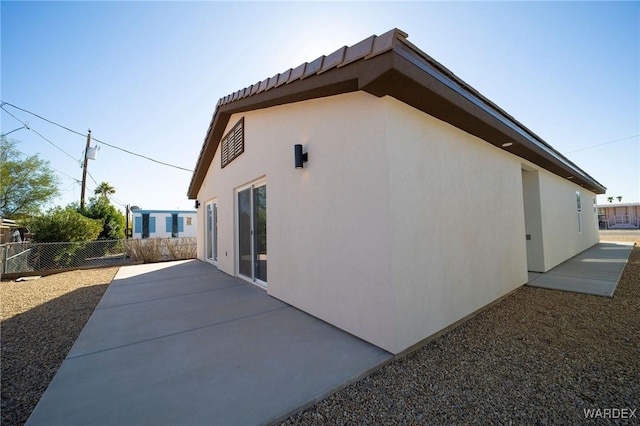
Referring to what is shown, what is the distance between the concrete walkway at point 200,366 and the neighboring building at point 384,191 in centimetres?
54

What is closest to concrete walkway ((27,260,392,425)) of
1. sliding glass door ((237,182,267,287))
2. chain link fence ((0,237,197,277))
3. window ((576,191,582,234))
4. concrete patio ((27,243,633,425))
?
concrete patio ((27,243,633,425))

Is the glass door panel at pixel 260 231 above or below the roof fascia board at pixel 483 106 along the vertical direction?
below

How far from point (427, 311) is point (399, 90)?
98.2 inches

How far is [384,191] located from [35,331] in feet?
A: 16.3

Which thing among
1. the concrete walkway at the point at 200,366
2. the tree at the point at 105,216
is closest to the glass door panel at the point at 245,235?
the concrete walkway at the point at 200,366

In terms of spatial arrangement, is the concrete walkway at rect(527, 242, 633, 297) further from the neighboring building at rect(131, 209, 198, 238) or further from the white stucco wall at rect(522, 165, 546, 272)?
the neighboring building at rect(131, 209, 198, 238)

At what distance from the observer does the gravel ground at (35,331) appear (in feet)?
6.97

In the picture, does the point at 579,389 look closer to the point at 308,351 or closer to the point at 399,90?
the point at 308,351

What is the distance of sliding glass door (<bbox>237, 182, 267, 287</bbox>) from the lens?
545 centimetres

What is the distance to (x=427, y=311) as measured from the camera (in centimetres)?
304

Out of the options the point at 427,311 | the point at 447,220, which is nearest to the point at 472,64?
the point at 447,220

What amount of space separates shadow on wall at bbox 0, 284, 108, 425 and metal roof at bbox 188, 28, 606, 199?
3.90m

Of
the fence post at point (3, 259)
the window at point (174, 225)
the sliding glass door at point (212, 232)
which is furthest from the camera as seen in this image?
the window at point (174, 225)

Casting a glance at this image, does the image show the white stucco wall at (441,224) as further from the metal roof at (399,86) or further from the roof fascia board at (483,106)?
the roof fascia board at (483,106)
